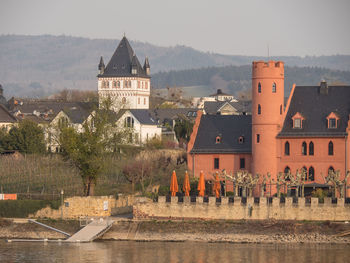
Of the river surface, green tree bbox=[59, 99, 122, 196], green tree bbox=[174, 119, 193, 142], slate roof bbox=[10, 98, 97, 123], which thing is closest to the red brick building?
green tree bbox=[59, 99, 122, 196]

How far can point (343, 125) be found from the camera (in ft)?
273

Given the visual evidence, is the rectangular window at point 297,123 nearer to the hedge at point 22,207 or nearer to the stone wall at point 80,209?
the stone wall at point 80,209

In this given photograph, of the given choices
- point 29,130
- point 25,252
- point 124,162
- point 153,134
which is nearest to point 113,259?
point 25,252

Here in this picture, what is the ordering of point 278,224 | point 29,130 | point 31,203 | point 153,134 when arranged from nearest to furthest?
point 278,224 → point 31,203 → point 29,130 → point 153,134

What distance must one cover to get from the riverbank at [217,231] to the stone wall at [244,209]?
2.48 feet

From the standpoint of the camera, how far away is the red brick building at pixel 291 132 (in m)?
82.7

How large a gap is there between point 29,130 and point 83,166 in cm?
2995

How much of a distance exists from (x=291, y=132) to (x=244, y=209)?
573 inches

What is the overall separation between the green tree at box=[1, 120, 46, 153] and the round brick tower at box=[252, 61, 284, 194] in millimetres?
32542

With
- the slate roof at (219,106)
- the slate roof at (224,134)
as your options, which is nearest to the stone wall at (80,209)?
the slate roof at (224,134)

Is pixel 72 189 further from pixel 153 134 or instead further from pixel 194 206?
pixel 153 134

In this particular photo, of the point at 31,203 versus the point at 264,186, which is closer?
the point at 31,203

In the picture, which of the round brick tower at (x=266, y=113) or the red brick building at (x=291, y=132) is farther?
the red brick building at (x=291, y=132)

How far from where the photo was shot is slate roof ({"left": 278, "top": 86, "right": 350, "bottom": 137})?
83562mm
